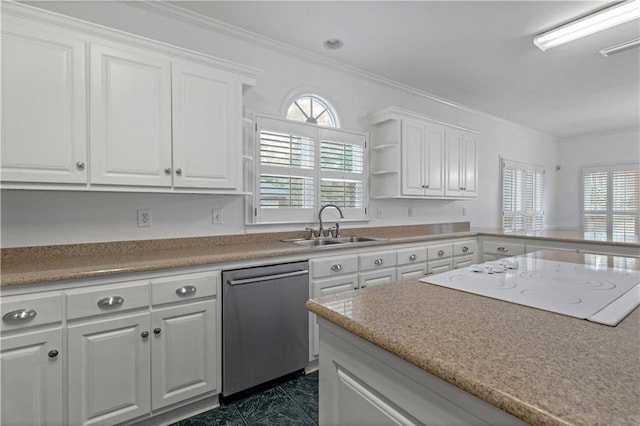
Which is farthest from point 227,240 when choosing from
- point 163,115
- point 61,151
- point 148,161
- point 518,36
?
point 518,36

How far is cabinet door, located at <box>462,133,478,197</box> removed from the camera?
3.96m

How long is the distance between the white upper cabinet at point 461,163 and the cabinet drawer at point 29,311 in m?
3.64

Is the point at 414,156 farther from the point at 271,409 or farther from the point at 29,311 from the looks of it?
the point at 29,311

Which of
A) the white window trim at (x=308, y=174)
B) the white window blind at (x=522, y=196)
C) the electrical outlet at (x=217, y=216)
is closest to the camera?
the electrical outlet at (x=217, y=216)

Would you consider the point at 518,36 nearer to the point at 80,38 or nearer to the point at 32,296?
the point at 80,38

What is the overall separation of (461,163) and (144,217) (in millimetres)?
3482

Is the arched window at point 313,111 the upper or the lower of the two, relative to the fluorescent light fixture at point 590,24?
lower

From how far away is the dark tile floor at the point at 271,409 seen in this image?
1.85 metres

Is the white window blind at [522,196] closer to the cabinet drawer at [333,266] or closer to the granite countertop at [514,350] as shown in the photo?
the cabinet drawer at [333,266]

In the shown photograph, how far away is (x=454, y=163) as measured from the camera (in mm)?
3834

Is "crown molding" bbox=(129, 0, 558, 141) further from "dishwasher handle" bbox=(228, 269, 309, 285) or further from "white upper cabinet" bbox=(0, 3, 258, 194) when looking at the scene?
"dishwasher handle" bbox=(228, 269, 309, 285)

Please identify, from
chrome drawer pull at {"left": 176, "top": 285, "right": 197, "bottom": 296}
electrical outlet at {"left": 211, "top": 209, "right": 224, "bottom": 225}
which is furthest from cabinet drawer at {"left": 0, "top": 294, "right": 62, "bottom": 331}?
electrical outlet at {"left": 211, "top": 209, "right": 224, "bottom": 225}

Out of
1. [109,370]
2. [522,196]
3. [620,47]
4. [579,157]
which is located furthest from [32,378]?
[579,157]

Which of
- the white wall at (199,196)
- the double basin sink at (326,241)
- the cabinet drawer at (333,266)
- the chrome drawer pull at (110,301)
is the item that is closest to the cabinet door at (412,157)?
the white wall at (199,196)
